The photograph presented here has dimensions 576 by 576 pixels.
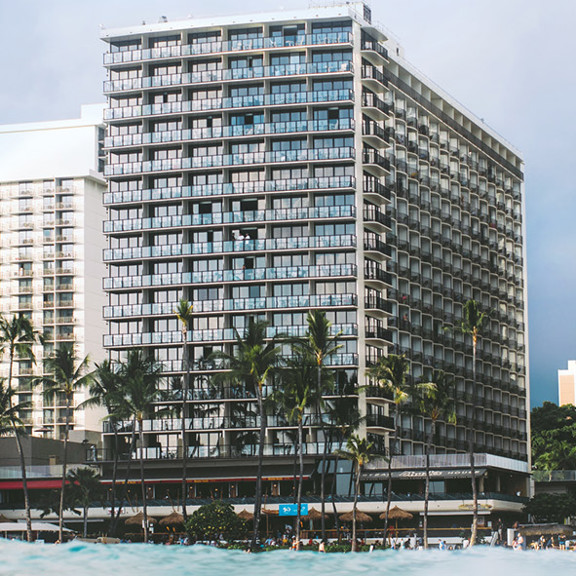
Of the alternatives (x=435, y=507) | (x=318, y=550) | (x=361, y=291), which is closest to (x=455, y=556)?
(x=318, y=550)

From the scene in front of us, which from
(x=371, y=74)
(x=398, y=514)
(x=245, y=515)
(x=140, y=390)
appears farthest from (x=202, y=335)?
(x=371, y=74)

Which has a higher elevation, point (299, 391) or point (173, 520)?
point (299, 391)

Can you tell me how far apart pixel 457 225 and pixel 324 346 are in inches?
1948

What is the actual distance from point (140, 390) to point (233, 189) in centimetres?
2802

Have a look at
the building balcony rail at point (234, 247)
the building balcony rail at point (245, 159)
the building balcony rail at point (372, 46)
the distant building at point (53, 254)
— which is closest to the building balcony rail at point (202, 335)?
the building balcony rail at point (234, 247)

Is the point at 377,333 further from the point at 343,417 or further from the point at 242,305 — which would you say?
the point at 343,417

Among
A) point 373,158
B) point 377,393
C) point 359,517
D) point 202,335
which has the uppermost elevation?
point 373,158

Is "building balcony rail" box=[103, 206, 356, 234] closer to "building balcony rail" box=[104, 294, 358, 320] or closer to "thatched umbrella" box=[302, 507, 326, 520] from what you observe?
"building balcony rail" box=[104, 294, 358, 320]

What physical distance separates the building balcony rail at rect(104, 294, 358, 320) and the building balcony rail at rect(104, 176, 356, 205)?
1201 centimetres

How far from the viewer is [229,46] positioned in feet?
529

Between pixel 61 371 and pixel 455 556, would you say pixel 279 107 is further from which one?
pixel 455 556

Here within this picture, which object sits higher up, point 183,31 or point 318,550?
point 183,31

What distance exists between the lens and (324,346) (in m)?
139

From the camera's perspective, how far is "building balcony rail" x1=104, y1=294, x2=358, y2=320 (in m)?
155
